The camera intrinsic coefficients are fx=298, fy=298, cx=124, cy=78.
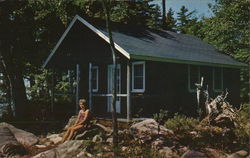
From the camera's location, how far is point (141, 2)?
104 feet

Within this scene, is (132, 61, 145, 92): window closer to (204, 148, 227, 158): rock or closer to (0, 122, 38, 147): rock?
(0, 122, 38, 147): rock

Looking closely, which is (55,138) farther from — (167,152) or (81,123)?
(167,152)

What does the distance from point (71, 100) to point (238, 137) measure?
1288 centimetres

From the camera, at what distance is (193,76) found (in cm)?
1752

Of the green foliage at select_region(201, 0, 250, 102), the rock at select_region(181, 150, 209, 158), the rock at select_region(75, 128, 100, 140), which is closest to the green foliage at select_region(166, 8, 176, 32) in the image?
the green foliage at select_region(201, 0, 250, 102)

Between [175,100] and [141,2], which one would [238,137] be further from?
[141,2]

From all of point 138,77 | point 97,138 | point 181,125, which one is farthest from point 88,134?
point 138,77

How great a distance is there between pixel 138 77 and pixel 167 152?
7.42 metres

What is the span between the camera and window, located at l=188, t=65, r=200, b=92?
17.2 metres

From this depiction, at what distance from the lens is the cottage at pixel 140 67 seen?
14727 mm

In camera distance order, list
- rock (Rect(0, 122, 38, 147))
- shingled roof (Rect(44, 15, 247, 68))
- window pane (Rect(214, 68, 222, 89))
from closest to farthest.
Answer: rock (Rect(0, 122, 38, 147))
shingled roof (Rect(44, 15, 247, 68))
window pane (Rect(214, 68, 222, 89))

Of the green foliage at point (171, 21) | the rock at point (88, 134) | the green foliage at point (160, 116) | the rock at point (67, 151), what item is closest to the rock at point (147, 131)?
the green foliage at point (160, 116)

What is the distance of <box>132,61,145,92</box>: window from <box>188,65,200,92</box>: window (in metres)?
3.37

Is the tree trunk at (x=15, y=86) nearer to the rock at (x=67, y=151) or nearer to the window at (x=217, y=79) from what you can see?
the rock at (x=67, y=151)
